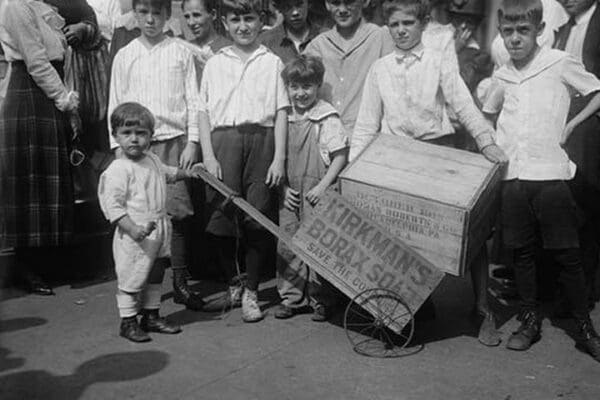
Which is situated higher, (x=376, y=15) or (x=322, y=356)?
(x=376, y=15)

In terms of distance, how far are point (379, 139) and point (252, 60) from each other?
0.98 meters

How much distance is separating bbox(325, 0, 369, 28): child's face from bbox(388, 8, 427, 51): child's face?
0.54m

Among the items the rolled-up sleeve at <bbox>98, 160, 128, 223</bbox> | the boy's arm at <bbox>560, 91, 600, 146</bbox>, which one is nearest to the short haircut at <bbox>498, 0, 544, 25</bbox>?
the boy's arm at <bbox>560, 91, 600, 146</bbox>

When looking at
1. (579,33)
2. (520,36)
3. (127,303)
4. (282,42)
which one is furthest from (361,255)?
(579,33)

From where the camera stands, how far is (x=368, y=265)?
408cm

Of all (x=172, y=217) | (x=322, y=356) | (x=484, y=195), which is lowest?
(x=322, y=356)

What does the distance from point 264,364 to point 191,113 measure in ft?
5.70

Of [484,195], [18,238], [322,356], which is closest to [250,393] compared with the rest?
[322,356]

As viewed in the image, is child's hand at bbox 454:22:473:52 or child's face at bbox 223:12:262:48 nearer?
child's face at bbox 223:12:262:48

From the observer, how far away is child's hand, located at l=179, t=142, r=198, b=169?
4812 mm

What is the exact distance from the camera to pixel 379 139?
436 centimetres

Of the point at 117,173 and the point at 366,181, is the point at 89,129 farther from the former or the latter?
the point at 366,181

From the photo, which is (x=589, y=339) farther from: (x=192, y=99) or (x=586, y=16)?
(x=192, y=99)

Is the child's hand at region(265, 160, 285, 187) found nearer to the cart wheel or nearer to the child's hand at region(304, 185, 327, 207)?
the child's hand at region(304, 185, 327, 207)
